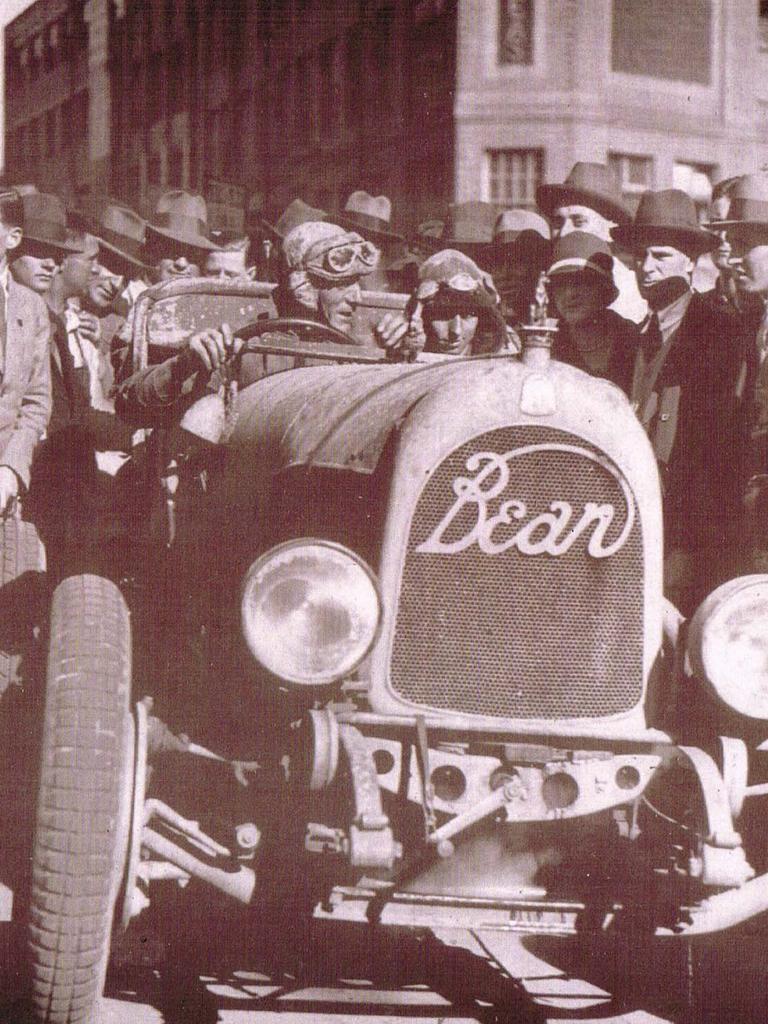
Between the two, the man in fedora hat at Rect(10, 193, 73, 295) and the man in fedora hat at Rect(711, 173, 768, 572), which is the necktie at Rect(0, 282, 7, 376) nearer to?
the man in fedora hat at Rect(711, 173, 768, 572)

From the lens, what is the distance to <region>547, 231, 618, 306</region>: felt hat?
6.42 m

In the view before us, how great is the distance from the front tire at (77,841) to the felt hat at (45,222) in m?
5.85

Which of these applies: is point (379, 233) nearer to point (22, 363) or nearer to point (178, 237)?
point (178, 237)

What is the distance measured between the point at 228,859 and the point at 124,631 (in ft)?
2.15

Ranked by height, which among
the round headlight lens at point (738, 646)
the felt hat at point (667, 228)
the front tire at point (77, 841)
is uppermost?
the felt hat at point (667, 228)

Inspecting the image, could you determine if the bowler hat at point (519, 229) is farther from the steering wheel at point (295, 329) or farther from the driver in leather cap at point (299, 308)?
the steering wheel at point (295, 329)

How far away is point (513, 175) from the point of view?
96.2 feet

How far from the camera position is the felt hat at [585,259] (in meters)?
6.42

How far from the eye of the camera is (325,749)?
4.34m

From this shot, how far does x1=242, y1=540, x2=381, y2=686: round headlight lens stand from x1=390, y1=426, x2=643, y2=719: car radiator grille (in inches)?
7.1

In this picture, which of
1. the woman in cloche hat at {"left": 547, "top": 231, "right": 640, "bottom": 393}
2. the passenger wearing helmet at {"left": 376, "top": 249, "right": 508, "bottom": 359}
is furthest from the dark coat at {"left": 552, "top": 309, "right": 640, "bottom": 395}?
the passenger wearing helmet at {"left": 376, "top": 249, "right": 508, "bottom": 359}

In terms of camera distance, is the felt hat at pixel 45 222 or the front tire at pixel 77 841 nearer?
the front tire at pixel 77 841

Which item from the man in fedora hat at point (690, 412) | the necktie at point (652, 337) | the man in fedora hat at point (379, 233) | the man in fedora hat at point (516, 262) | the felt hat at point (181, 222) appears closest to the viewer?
the man in fedora hat at point (690, 412)

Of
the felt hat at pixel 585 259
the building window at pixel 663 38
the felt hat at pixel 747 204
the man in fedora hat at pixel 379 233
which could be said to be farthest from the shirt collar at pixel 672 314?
the building window at pixel 663 38
